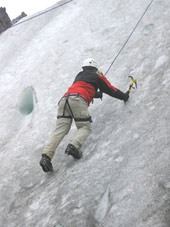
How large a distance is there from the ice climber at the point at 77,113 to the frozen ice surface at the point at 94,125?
10.9 inches

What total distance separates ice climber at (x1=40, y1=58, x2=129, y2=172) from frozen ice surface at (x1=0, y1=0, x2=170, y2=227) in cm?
28

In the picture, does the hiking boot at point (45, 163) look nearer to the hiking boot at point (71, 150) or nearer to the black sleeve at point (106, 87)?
the hiking boot at point (71, 150)

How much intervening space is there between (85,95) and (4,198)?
183 cm

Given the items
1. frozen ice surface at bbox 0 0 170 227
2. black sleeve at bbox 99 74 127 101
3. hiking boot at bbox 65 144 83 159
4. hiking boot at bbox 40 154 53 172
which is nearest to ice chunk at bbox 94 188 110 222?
frozen ice surface at bbox 0 0 170 227

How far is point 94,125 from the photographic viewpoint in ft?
13.9

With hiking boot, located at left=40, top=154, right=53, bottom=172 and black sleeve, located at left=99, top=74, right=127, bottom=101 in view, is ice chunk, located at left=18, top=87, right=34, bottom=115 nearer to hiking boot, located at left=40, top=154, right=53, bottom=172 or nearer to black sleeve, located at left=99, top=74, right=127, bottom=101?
black sleeve, located at left=99, top=74, right=127, bottom=101

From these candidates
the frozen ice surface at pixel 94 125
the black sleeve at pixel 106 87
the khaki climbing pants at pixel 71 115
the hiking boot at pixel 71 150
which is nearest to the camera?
the frozen ice surface at pixel 94 125

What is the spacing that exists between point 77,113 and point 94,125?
→ 683 mm

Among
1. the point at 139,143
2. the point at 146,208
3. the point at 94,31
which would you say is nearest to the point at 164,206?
the point at 146,208

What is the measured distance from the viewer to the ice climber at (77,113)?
338cm

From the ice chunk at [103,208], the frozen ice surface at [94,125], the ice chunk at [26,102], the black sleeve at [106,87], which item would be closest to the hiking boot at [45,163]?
the frozen ice surface at [94,125]

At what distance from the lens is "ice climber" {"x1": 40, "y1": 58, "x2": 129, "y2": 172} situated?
3.38m

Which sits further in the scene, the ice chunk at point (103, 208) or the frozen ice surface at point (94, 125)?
the frozen ice surface at point (94, 125)

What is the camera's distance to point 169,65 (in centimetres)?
431
